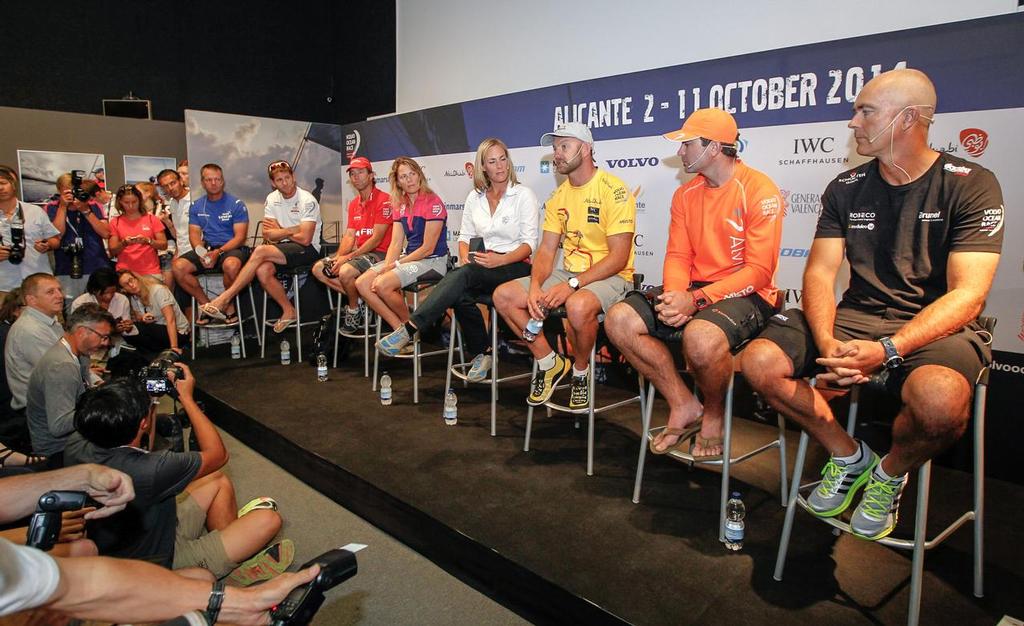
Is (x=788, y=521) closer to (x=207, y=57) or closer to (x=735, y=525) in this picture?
(x=735, y=525)

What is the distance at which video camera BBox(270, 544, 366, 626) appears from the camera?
122 cm

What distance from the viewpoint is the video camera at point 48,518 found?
4.12 ft

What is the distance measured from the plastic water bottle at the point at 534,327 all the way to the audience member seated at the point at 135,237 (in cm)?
361

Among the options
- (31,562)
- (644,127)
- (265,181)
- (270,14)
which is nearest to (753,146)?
(644,127)

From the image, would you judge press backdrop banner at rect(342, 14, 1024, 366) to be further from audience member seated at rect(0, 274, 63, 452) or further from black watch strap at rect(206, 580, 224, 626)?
audience member seated at rect(0, 274, 63, 452)

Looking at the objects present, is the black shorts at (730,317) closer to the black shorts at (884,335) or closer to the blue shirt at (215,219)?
the black shorts at (884,335)

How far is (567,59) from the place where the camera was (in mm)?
4480

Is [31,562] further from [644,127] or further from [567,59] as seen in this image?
[567,59]

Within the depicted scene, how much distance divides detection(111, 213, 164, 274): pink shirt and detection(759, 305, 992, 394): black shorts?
478 cm

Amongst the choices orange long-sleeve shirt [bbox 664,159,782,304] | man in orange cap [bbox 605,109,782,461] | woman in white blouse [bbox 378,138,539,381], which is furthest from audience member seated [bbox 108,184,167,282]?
orange long-sleeve shirt [bbox 664,159,782,304]

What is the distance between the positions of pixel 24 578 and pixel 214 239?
4.43 metres

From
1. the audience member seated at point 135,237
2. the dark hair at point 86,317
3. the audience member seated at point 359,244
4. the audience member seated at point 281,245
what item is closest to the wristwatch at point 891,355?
the dark hair at point 86,317

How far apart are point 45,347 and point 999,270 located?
414 cm

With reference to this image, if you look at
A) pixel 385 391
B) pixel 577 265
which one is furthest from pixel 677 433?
pixel 385 391
